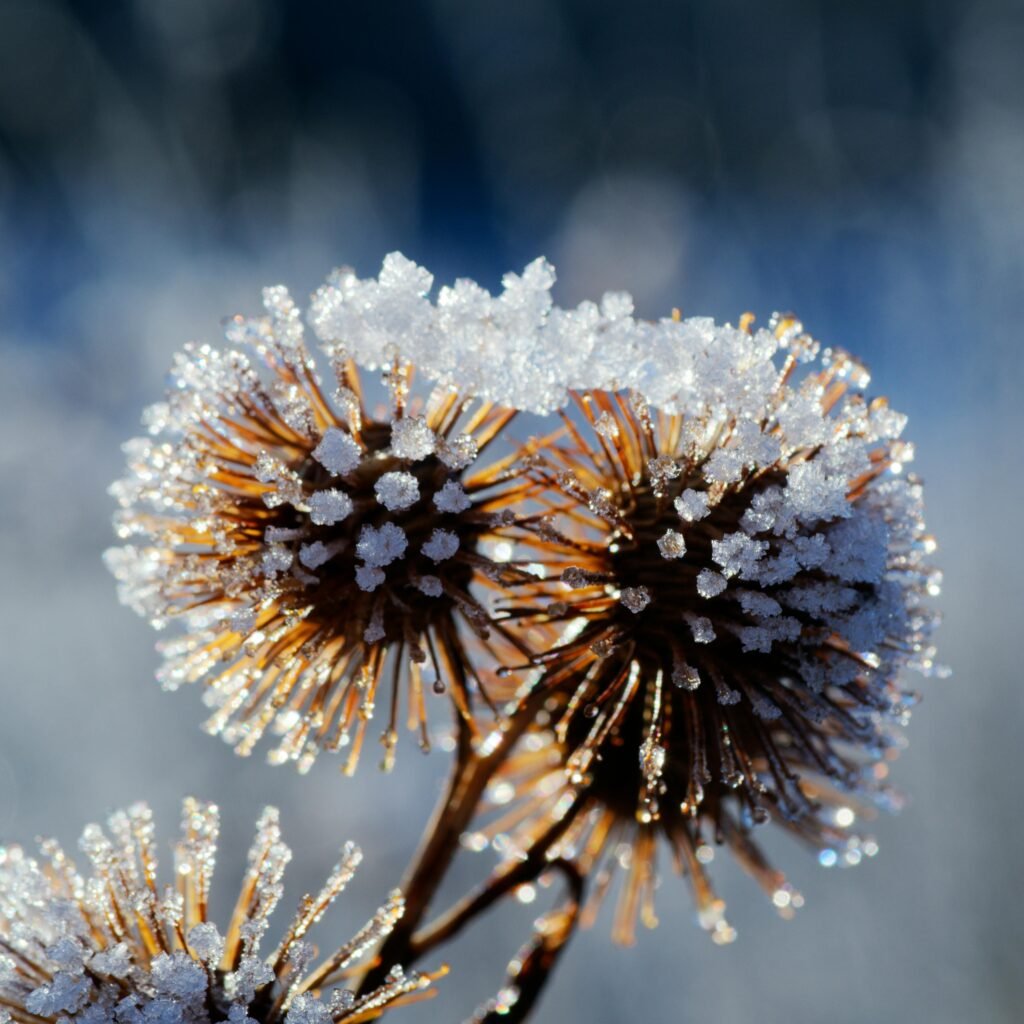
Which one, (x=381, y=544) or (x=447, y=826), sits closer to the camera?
(x=381, y=544)

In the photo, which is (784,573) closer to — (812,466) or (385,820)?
(812,466)

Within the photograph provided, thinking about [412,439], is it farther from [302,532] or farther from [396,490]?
[302,532]

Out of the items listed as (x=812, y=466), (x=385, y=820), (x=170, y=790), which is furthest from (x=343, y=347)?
(x=170, y=790)

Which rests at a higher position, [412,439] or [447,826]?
[412,439]

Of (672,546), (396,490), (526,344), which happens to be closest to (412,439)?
(396,490)

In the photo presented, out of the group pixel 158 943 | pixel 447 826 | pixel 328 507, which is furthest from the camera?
pixel 447 826

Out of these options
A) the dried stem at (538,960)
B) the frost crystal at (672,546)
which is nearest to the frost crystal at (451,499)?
the frost crystal at (672,546)

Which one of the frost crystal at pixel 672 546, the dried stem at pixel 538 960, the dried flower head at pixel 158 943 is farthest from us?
the dried stem at pixel 538 960

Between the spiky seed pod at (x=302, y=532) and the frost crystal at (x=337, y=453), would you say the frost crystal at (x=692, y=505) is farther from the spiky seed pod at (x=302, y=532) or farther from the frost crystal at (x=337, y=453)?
the frost crystal at (x=337, y=453)
